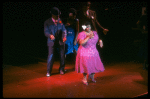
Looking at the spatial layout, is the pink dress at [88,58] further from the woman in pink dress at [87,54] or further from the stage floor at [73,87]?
the stage floor at [73,87]

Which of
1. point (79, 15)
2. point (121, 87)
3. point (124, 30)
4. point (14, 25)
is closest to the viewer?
point (121, 87)

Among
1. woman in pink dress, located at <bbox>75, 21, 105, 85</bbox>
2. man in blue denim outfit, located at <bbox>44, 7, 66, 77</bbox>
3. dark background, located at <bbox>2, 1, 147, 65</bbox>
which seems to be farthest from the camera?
dark background, located at <bbox>2, 1, 147, 65</bbox>

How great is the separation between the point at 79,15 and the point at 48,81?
2770mm

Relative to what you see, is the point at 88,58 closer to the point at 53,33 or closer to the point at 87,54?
the point at 87,54

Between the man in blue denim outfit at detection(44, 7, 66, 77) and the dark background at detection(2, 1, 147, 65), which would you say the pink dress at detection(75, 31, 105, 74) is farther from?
the dark background at detection(2, 1, 147, 65)

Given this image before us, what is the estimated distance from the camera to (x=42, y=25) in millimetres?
10016

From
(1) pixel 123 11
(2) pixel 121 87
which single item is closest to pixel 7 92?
(2) pixel 121 87

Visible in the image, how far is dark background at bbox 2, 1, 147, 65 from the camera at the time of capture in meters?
8.66

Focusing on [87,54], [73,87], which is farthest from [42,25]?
[73,87]

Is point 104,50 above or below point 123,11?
below

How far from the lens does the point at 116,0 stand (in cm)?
874

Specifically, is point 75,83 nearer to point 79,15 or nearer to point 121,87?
point 121,87

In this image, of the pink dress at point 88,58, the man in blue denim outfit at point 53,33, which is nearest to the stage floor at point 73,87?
the pink dress at point 88,58

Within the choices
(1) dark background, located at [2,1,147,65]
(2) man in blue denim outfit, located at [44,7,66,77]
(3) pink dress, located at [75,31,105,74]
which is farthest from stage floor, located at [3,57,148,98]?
(1) dark background, located at [2,1,147,65]
